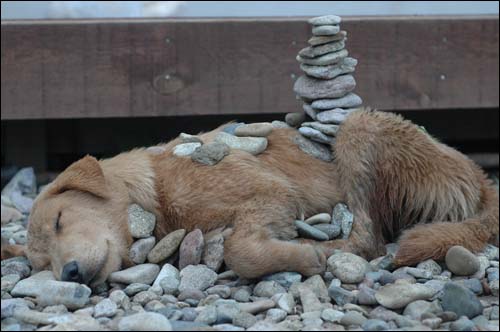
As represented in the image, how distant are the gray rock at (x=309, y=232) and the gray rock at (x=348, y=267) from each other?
0.40 metres

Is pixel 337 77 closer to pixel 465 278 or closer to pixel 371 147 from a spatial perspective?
pixel 371 147

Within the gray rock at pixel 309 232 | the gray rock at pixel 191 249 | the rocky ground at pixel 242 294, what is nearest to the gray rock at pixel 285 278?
the rocky ground at pixel 242 294

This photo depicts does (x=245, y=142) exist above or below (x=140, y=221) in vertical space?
above

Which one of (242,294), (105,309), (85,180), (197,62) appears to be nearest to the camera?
(105,309)

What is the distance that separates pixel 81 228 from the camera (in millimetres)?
5516

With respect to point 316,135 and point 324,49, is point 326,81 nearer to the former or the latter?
point 324,49

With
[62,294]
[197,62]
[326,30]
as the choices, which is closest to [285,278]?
[62,294]

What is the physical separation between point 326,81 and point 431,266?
4.88ft

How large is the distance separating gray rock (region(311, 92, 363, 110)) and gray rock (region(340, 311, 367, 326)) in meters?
2.11

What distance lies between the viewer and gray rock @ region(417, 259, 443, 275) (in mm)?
5380

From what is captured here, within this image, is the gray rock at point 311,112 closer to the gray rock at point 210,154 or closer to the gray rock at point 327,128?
the gray rock at point 327,128

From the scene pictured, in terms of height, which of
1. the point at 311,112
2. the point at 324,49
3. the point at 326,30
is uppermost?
the point at 326,30

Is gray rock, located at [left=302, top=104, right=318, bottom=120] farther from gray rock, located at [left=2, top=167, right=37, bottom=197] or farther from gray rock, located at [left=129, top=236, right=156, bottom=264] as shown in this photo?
gray rock, located at [left=2, top=167, right=37, bottom=197]

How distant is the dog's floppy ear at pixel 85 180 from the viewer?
18.9 ft
